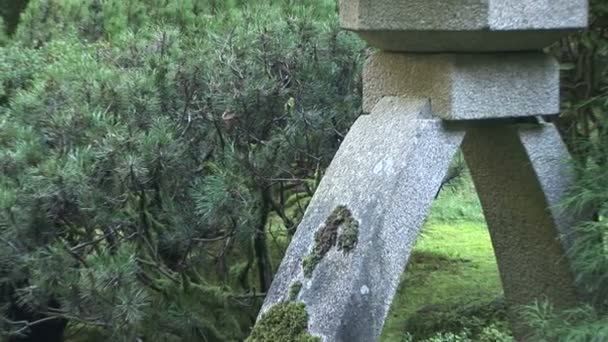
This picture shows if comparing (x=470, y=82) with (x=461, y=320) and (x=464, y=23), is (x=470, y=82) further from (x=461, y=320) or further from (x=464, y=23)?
(x=461, y=320)

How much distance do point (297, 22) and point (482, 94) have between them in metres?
1.25

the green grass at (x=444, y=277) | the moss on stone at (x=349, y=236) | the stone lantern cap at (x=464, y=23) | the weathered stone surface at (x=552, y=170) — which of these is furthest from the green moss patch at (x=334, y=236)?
the green grass at (x=444, y=277)

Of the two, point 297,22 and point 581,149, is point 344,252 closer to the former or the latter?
point 581,149

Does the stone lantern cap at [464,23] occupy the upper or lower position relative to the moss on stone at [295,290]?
upper

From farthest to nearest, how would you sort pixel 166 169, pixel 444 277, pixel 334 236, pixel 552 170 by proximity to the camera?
1. pixel 444 277
2. pixel 166 169
3. pixel 552 170
4. pixel 334 236

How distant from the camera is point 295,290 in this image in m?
3.21

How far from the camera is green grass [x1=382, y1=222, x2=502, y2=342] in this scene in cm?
460

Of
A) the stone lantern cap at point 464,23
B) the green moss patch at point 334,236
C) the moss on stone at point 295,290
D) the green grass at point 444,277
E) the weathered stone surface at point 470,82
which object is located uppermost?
the stone lantern cap at point 464,23

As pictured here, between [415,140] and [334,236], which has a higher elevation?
[415,140]

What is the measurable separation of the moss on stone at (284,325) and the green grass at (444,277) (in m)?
1.29

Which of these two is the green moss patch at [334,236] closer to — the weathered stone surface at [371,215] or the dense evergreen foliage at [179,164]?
the weathered stone surface at [371,215]

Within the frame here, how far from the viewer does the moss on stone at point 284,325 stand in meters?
3.13

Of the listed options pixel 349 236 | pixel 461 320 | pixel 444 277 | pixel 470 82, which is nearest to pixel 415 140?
pixel 470 82

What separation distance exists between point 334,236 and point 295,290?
0.64 ft
